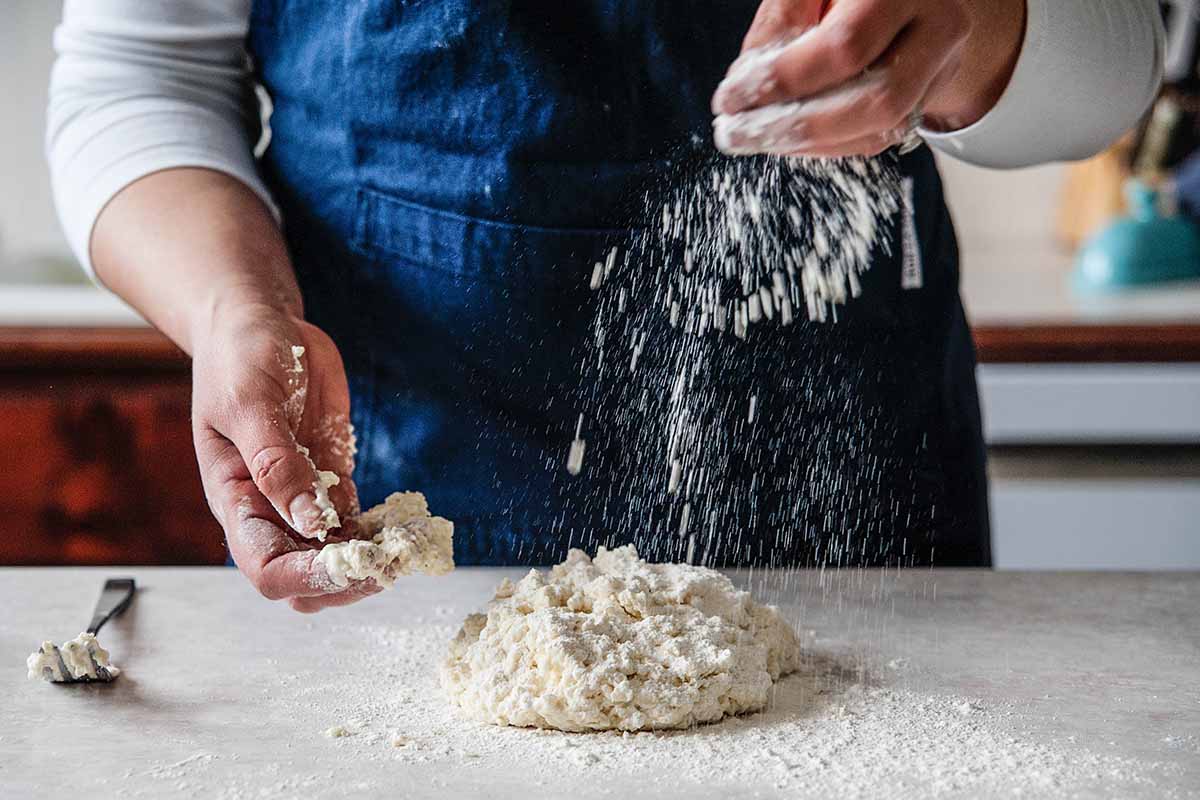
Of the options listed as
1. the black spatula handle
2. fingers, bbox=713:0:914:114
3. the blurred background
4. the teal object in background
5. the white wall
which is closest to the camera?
fingers, bbox=713:0:914:114

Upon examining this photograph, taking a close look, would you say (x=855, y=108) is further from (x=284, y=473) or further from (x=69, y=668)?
(x=69, y=668)

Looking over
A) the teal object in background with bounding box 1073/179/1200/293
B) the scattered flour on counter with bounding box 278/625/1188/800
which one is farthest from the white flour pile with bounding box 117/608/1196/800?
the teal object in background with bounding box 1073/179/1200/293

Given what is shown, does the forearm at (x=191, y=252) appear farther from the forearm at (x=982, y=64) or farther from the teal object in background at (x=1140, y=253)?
the teal object in background at (x=1140, y=253)

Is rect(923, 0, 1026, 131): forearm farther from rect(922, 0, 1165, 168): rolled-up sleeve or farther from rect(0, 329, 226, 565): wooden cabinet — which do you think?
rect(0, 329, 226, 565): wooden cabinet

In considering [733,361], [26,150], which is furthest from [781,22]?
[26,150]

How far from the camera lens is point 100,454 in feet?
6.00

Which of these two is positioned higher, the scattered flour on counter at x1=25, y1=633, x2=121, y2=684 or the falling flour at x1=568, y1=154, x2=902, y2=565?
the falling flour at x1=568, y1=154, x2=902, y2=565

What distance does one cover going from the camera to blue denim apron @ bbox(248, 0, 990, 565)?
0.99 meters

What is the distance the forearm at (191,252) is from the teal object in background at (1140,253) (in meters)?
1.41

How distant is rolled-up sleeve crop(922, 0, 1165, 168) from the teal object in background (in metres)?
1.06

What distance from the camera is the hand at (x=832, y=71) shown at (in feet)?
2.19

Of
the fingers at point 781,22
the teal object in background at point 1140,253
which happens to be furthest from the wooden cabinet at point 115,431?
the fingers at point 781,22

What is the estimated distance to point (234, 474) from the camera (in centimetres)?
85

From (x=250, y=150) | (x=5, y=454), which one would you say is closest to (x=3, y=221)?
(x=5, y=454)
